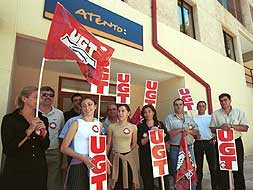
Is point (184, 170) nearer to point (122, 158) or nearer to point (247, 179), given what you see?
point (122, 158)

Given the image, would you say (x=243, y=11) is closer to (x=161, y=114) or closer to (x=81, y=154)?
(x=161, y=114)

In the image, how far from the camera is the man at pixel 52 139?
2.72 meters

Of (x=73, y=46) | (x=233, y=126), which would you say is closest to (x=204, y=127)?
(x=233, y=126)

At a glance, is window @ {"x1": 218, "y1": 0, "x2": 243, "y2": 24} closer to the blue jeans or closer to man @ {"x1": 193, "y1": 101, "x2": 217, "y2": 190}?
man @ {"x1": 193, "y1": 101, "x2": 217, "y2": 190}

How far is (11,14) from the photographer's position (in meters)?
2.90

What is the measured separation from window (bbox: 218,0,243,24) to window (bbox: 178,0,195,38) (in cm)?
296

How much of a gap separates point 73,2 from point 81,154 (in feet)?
8.49

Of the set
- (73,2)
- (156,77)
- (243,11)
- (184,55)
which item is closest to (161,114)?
(156,77)

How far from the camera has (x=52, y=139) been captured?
8.96 feet

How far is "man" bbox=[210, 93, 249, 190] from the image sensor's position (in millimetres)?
2984

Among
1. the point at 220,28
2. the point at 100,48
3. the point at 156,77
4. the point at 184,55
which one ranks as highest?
the point at 220,28

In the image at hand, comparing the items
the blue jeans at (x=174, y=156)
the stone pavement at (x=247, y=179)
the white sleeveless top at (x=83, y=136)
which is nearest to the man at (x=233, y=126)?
the blue jeans at (x=174, y=156)

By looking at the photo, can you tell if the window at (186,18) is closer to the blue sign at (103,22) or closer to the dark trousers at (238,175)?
the blue sign at (103,22)

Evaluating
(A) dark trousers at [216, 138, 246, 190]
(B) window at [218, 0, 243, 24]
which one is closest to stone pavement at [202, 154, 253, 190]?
(A) dark trousers at [216, 138, 246, 190]
